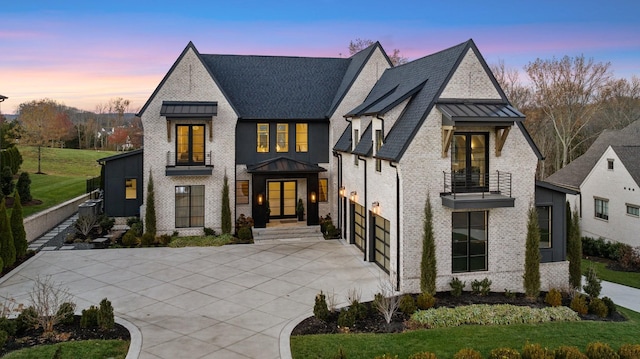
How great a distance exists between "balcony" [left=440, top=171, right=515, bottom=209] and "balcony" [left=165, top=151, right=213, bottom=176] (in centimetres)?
1320

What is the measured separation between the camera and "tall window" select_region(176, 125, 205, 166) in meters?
24.4

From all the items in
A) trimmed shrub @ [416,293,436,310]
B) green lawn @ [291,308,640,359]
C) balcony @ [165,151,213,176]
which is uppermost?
balcony @ [165,151,213,176]

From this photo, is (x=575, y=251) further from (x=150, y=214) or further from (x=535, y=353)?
(x=150, y=214)

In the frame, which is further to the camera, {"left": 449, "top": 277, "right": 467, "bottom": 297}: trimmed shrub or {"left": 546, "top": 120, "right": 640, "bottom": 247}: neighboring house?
{"left": 546, "top": 120, "right": 640, "bottom": 247}: neighboring house

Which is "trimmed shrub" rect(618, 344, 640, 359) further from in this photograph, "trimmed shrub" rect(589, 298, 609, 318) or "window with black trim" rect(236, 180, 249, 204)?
"window with black trim" rect(236, 180, 249, 204)

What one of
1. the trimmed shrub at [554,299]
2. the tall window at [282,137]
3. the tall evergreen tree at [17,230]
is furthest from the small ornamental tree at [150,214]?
the trimmed shrub at [554,299]

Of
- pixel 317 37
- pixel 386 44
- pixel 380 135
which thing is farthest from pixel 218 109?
pixel 386 44

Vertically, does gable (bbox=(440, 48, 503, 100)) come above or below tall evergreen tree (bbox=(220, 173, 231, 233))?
above

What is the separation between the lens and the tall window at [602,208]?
89.0 feet

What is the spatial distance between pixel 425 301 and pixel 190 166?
1549 cm

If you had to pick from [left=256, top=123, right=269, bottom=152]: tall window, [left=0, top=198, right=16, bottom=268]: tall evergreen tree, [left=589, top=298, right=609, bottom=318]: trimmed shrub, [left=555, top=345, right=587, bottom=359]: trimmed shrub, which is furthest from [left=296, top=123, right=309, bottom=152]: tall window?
[left=555, top=345, right=587, bottom=359]: trimmed shrub

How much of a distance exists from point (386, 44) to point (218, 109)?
2870 cm

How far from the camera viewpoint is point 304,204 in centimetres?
2650

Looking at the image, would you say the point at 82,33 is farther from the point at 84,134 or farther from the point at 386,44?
the point at 84,134
